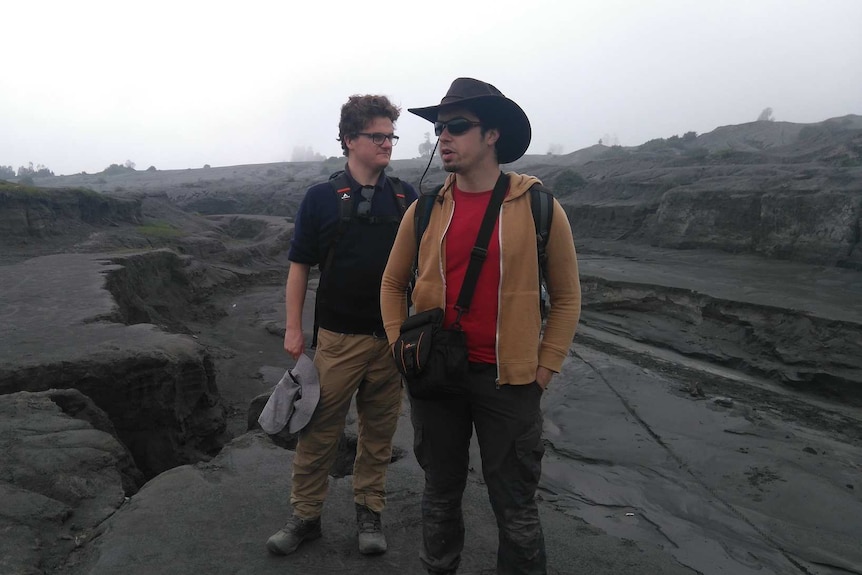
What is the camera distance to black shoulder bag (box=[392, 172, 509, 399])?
6.53 feet

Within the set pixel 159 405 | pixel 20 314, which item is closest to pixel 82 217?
pixel 20 314

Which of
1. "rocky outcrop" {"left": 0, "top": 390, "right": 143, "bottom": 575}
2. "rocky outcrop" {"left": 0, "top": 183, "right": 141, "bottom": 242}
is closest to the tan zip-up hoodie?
"rocky outcrop" {"left": 0, "top": 390, "right": 143, "bottom": 575}

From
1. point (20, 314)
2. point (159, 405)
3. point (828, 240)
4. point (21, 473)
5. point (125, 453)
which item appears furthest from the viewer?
point (828, 240)

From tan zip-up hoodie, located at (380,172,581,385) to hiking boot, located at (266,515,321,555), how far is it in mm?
1267

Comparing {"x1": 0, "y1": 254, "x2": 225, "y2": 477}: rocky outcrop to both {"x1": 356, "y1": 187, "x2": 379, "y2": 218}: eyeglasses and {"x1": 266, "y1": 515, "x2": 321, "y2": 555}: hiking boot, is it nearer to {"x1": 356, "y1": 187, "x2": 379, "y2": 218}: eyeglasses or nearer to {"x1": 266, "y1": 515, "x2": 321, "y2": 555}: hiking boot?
{"x1": 266, "y1": 515, "x2": 321, "y2": 555}: hiking boot

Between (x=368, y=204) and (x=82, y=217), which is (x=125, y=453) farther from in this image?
(x=82, y=217)

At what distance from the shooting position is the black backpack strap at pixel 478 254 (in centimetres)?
198

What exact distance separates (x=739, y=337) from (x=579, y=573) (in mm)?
6198

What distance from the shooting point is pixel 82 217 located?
14359mm

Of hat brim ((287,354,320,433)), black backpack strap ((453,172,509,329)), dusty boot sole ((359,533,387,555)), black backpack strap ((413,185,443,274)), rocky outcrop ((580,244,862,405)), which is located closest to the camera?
black backpack strap ((453,172,509,329))

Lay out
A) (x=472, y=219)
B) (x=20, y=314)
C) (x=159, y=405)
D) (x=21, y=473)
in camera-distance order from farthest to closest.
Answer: (x=20, y=314) < (x=159, y=405) < (x=21, y=473) < (x=472, y=219)

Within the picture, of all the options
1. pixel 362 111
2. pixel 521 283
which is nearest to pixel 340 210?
pixel 362 111

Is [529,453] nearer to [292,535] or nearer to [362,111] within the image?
[292,535]

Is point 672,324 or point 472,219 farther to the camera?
point 672,324
